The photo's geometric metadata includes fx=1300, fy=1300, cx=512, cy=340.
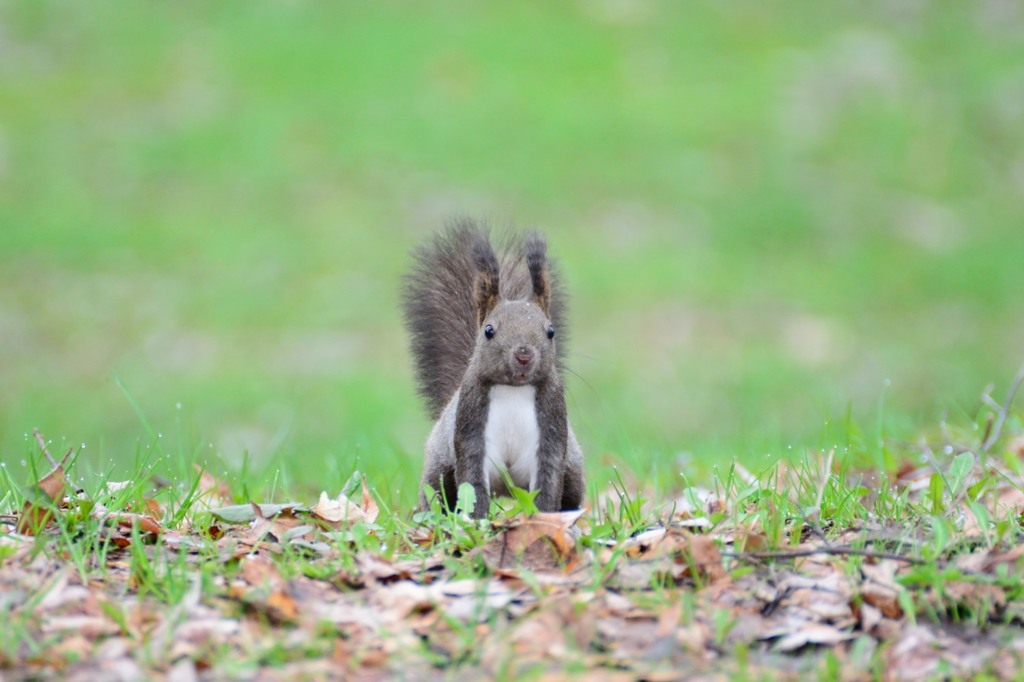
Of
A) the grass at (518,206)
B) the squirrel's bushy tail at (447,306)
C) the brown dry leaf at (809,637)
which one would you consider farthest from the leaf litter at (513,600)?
the grass at (518,206)

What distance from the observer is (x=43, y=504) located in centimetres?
317

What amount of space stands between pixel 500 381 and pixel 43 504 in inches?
46.2

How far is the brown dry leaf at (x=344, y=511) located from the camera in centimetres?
340

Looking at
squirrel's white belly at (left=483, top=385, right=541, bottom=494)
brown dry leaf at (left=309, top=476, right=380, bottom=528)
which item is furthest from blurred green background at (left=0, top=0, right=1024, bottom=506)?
squirrel's white belly at (left=483, top=385, right=541, bottom=494)

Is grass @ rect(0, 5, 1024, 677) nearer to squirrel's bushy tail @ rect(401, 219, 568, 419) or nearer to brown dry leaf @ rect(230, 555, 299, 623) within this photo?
squirrel's bushy tail @ rect(401, 219, 568, 419)

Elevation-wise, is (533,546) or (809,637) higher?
(533,546)

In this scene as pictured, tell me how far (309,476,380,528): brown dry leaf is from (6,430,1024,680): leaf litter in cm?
9

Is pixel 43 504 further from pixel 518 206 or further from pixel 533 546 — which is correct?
pixel 518 206

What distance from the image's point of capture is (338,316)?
9.06 metres

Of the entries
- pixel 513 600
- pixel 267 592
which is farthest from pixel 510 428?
pixel 267 592

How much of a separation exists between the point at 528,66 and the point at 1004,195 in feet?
14.2

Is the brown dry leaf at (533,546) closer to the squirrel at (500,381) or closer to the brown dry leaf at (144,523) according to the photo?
the squirrel at (500,381)

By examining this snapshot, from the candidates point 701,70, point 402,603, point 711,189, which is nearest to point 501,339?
point 402,603

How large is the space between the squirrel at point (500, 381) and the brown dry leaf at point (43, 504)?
993 millimetres
